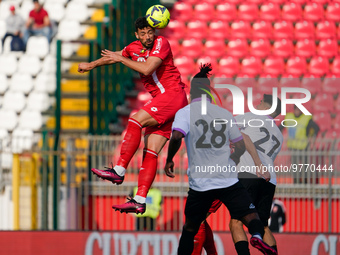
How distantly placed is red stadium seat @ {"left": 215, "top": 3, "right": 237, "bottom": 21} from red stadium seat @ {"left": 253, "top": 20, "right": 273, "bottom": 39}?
559 mm

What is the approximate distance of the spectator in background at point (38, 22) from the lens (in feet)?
51.4

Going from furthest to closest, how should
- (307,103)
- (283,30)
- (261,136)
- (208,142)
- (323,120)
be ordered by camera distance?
1. (283,30)
2. (307,103)
3. (323,120)
4. (261,136)
5. (208,142)

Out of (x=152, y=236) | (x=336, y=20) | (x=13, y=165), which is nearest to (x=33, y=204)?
(x=13, y=165)

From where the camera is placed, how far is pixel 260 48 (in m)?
15.7

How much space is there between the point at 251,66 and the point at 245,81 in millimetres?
669

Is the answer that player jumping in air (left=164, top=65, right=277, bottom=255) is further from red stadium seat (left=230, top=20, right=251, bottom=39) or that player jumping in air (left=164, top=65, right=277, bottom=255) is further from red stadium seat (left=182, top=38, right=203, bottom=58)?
red stadium seat (left=230, top=20, right=251, bottom=39)

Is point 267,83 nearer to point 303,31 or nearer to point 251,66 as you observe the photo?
point 251,66

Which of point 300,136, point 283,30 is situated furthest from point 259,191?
point 283,30

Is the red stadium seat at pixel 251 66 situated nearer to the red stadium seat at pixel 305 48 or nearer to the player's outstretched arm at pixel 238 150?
the red stadium seat at pixel 305 48

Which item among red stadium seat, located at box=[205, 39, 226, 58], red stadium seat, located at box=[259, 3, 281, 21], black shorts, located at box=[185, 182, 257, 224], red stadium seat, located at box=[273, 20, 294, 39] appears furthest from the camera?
red stadium seat, located at box=[259, 3, 281, 21]

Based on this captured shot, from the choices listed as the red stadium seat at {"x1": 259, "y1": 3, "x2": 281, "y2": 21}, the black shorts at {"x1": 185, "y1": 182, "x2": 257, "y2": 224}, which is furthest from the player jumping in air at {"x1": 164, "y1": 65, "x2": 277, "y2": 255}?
the red stadium seat at {"x1": 259, "y1": 3, "x2": 281, "y2": 21}

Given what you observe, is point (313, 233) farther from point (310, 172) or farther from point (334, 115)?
point (334, 115)

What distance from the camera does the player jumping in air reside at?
7078 mm

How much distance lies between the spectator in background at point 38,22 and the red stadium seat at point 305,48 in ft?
17.1
